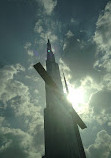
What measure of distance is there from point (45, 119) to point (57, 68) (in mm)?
15070

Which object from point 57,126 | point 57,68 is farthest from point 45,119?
point 57,68

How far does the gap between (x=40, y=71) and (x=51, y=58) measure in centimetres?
2906

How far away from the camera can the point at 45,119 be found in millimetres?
21344

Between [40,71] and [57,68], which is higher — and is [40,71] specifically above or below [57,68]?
below

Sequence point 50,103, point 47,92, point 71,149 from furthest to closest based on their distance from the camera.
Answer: point 47,92 < point 50,103 < point 71,149

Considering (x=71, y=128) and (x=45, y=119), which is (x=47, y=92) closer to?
(x=45, y=119)

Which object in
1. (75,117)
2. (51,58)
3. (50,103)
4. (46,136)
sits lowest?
(75,117)

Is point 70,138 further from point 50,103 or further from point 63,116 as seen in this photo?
point 50,103


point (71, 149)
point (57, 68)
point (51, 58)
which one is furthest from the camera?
point (51, 58)

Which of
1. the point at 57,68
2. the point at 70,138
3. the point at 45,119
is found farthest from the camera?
the point at 57,68

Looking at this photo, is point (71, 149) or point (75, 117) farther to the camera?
point (71, 149)

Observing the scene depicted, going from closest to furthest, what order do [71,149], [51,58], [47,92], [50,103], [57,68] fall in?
[71,149]
[50,103]
[47,92]
[57,68]
[51,58]

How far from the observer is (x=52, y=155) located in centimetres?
1722

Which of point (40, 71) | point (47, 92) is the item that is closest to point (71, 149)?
point (47, 92)
